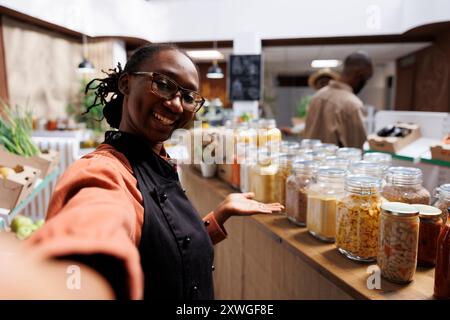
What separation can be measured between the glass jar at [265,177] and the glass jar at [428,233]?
65 centimetres

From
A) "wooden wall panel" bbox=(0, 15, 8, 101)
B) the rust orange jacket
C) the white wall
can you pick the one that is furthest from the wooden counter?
"wooden wall panel" bbox=(0, 15, 8, 101)

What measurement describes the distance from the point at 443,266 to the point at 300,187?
0.56 meters

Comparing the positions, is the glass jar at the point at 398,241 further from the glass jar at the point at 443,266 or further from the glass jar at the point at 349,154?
the glass jar at the point at 349,154

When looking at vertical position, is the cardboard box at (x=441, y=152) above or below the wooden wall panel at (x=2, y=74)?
below

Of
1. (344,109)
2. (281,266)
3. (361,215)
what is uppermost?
(344,109)

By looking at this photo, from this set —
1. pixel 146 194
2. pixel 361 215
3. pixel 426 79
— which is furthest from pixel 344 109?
pixel 426 79

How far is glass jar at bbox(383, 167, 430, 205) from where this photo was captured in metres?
1.05

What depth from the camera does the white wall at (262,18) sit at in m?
Answer: 6.05

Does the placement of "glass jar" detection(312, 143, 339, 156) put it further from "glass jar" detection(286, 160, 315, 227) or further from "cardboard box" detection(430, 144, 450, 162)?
"cardboard box" detection(430, 144, 450, 162)

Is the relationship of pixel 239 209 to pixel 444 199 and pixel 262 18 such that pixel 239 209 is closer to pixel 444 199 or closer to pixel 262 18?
pixel 444 199

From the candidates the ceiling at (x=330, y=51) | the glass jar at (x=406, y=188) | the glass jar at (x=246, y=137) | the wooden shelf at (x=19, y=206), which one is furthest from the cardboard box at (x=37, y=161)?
the ceiling at (x=330, y=51)

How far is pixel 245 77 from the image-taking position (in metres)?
6.65
